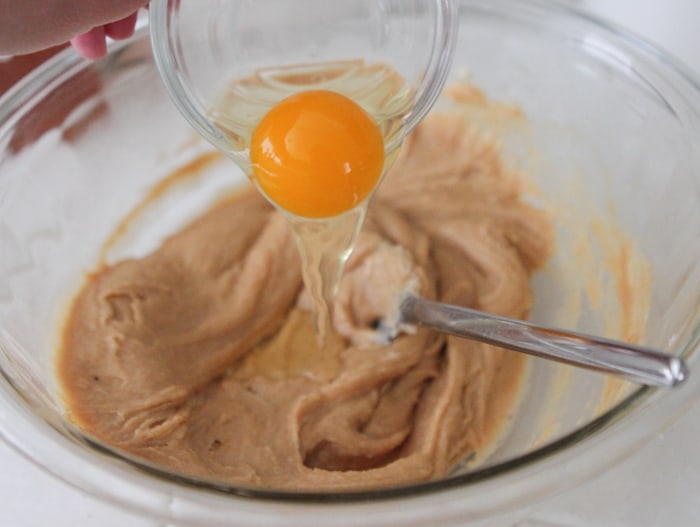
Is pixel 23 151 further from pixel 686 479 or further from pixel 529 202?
pixel 686 479

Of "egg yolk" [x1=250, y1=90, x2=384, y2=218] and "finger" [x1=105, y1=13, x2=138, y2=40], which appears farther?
"finger" [x1=105, y1=13, x2=138, y2=40]

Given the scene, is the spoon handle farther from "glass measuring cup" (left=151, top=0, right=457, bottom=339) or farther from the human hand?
the human hand

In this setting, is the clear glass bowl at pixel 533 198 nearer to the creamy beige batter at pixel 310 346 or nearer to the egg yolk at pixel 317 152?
the creamy beige batter at pixel 310 346

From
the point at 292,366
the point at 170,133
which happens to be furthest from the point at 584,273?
the point at 170,133

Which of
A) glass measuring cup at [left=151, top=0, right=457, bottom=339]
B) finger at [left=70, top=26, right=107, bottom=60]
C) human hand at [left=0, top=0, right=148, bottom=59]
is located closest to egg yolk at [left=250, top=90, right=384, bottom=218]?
glass measuring cup at [left=151, top=0, right=457, bottom=339]

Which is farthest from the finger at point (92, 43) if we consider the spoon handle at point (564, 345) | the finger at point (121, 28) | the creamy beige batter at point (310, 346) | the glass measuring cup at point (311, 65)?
the spoon handle at point (564, 345)

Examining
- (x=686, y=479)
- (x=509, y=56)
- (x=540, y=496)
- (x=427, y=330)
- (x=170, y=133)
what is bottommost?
(x=686, y=479)

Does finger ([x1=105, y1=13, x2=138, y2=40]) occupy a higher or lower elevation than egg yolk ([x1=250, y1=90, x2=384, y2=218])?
higher
